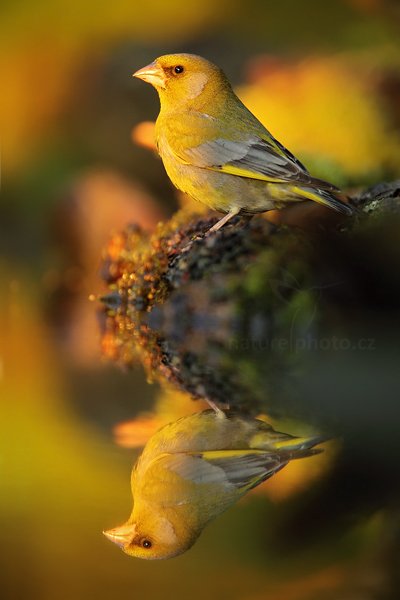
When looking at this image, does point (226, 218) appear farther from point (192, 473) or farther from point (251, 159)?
point (192, 473)

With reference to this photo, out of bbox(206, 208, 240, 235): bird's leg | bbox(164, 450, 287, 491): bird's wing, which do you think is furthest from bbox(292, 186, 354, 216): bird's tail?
bbox(164, 450, 287, 491): bird's wing

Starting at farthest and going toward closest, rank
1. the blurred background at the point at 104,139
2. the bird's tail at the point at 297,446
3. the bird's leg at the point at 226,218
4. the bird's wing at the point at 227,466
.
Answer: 1. the bird's leg at the point at 226,218
2. the blurred background at the point at 104,139
3. the bird's tail at the point at 297,446
4. the bird's wing at the point at 227,466

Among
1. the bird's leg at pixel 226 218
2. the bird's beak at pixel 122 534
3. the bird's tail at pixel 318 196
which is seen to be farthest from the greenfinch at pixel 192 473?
the bird's leg at pixel 226 218

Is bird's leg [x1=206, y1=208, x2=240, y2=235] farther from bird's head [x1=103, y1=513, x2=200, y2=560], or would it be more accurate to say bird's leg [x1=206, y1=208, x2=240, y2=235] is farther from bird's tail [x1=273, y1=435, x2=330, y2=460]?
bird's head [x1=103, y1=513, x2=200, y2=560]


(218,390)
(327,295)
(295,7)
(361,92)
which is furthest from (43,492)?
(295,7)

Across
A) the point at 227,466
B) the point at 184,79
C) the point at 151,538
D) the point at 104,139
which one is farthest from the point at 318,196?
the point at 104,139

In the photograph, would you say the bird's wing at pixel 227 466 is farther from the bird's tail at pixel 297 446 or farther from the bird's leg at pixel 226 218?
the bird's leg at pixel 226 218
